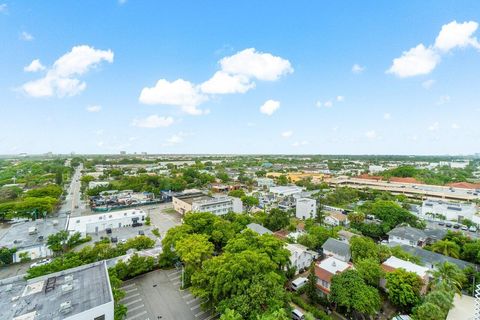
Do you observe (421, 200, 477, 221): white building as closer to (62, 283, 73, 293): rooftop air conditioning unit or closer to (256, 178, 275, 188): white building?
(256, 178, 275, 188): white building

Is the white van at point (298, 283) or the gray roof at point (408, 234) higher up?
the gray roof at point (408, 234)

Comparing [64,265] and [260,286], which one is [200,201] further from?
[260,286]

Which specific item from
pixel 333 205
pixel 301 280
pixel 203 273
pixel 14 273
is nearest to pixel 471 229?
pixel 333 205

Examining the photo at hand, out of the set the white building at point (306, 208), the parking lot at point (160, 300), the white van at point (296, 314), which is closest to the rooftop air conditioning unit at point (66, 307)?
the parking lot at point (160, 300)

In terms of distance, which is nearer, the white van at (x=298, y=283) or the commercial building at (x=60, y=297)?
the commercial building at (x=60, y=297)

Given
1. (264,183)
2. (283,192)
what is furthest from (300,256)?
(264,183)

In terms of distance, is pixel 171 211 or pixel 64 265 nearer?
pixel 64 265

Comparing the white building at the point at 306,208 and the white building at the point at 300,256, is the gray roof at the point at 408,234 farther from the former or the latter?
the white building at the point at 306,208
